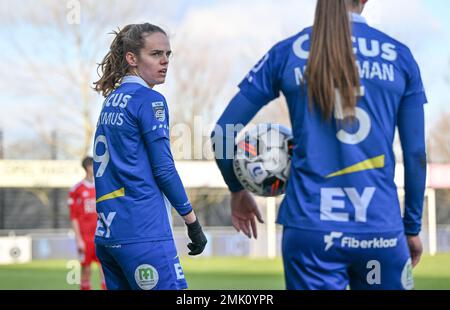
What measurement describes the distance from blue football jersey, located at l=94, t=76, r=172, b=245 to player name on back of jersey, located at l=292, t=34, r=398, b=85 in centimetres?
153

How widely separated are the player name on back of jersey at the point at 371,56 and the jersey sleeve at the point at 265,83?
10 cm

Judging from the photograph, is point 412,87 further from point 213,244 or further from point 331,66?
point 213,244

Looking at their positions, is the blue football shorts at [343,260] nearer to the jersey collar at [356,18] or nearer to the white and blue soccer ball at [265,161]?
the white and blue soccer ball at [265,161]

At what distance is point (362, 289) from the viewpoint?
3336 millimetres

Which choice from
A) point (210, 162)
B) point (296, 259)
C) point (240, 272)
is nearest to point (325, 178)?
point (296, 259)

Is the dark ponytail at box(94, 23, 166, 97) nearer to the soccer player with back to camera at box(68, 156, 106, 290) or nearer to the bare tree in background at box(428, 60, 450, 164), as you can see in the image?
the soccer player with back to camera at box(68, 156, 106, 290)

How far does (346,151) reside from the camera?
328 centimetres

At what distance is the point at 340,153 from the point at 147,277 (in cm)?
180

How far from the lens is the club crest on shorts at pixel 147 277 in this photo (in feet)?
15.5

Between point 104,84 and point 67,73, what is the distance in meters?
28.3

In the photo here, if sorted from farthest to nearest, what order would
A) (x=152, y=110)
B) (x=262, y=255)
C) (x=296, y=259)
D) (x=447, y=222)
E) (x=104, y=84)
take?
(x=447, y=222)
(x=262, y=255)
(x=104, y=84)
(x=152, y=110)
(x=296, y=259)

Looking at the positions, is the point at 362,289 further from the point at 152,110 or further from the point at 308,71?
the point at 152,110

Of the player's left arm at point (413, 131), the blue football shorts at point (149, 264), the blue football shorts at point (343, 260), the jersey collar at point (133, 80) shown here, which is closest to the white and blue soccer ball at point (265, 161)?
the blue football shorts at point (343, 260)

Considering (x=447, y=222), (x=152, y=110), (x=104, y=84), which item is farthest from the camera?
(x=447, y=222)
